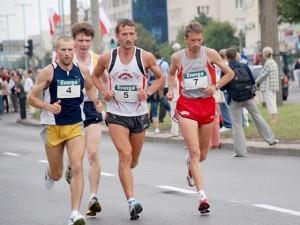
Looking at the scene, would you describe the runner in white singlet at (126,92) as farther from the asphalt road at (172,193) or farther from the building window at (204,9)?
the building window at (204,9)

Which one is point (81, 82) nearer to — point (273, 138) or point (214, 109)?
point (214, 109)

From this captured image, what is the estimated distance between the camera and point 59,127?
33.5 feet

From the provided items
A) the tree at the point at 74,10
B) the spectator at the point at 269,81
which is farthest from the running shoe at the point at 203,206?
the tree at the point at 74,10

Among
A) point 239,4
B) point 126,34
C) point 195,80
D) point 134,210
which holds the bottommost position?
point 134,210

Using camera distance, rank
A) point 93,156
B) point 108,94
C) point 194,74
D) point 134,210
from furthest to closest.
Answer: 1. point 194,74
2. point 93,156
3. point 108,94
4. point 134,210

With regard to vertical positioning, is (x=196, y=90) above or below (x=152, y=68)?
below

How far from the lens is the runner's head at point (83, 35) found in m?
11.2

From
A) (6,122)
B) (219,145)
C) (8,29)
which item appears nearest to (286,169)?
(219,145)

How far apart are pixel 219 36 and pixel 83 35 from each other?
116260 millimetres

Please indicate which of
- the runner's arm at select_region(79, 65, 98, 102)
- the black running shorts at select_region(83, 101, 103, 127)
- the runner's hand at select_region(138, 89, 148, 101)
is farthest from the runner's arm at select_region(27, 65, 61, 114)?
the black running shorts at select_region(83, 101, 103, 127)

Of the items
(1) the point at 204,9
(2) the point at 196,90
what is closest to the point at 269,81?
(2) the point at 196,90

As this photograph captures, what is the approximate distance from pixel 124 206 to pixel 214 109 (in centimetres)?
144

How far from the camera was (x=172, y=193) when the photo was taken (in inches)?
494

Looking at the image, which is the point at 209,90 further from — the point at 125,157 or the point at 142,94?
the point at 125,157
